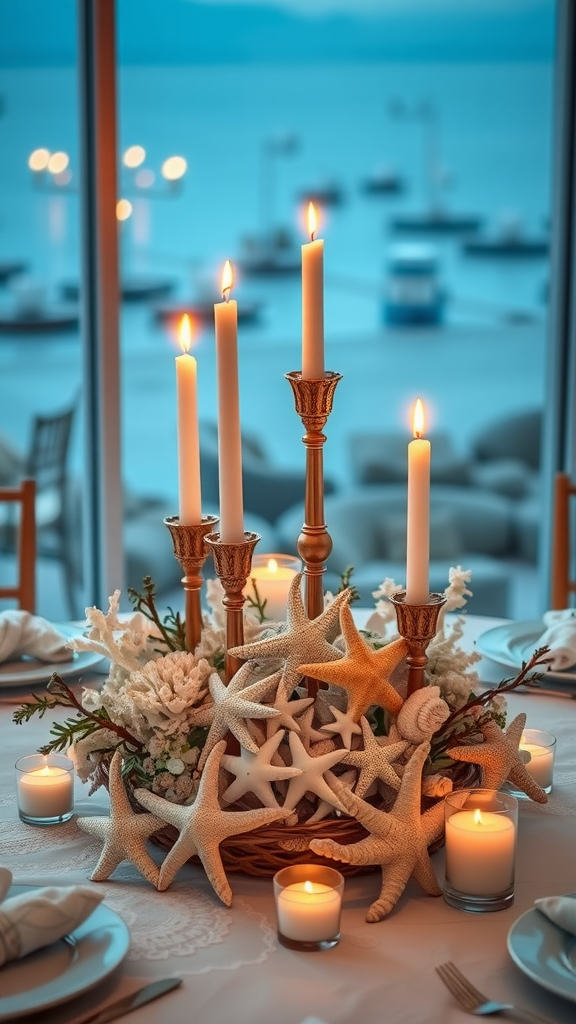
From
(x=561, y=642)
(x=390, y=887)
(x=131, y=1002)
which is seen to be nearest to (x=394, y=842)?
(x=390, y=887)

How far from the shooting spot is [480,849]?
1.02 meters

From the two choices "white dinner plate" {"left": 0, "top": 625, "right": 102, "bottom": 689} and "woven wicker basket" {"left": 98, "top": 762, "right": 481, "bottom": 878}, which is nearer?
"woven wicker basket" {"left": 98, "top": 762, "right": 481, "bottom": 878}

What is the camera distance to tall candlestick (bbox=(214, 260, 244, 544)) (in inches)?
43.0

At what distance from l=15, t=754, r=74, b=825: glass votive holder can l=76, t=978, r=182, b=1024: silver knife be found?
1.07 ft

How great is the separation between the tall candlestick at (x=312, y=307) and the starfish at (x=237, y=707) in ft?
0.93

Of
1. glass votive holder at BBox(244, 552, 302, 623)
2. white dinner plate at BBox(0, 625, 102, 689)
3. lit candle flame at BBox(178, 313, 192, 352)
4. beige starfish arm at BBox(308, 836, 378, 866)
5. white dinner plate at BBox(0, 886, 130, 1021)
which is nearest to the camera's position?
white dinner plate at BBox(0, 886, 130, 1021)

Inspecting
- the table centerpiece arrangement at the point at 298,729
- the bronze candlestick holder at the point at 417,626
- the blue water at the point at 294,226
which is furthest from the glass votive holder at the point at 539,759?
the blue water at the point at 294,226

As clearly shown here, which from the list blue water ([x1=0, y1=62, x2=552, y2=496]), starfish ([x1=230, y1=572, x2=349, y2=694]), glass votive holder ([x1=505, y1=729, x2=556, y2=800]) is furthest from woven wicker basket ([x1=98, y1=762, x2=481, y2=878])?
blue water ([x1=0, y1=62, x2=552, y2=496])

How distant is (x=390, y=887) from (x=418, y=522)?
317 millimetres

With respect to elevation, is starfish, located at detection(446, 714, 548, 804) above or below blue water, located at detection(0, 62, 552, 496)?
below

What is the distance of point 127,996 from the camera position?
909 millimetres

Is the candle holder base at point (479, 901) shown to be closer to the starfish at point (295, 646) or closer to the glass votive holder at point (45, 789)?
the starfish at point (295, 646)

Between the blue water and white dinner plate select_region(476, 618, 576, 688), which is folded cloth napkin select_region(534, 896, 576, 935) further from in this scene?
the blue water

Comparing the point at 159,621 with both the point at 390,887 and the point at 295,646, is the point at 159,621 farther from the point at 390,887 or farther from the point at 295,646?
the point at 390,887
